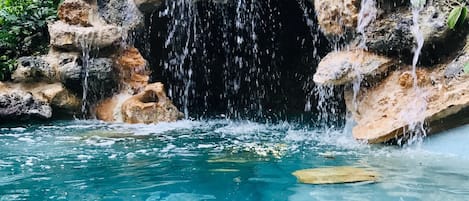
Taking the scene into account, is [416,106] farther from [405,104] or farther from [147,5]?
[147,5]

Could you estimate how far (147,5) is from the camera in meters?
9.41

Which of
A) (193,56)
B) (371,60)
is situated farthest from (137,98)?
(371,60)

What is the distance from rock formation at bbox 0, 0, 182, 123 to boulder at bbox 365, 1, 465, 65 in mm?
3799

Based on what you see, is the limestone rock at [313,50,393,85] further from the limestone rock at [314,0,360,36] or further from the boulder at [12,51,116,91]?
the boulder at [12,51,116,91]

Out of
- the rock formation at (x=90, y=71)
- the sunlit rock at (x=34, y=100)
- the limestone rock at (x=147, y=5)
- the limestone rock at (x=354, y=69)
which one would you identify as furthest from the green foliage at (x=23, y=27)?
the limestone rock at (x=354, y=69)

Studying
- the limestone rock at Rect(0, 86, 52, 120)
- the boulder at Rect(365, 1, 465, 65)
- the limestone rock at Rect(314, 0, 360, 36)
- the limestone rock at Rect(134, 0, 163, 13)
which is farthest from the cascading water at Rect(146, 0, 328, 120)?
the boulder at Rect(365, 1, 465, 65)

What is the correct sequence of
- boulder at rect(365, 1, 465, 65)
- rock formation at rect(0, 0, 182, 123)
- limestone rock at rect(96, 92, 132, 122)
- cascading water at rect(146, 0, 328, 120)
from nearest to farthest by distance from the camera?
boulder at rect(365, 1, 465, 65), rock formation at rect(0, 0, 182, 123), limestone rock at rect(96, 92, 132, 122), cascading water at rect(146, 0, 328, 120)

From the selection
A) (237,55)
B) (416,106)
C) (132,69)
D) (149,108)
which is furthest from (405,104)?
(237,55)

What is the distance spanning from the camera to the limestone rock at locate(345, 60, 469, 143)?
5633 millimetres

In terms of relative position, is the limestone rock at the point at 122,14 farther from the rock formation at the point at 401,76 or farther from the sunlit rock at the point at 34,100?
the rock formation at the point at 401,76

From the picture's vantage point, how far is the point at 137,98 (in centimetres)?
891

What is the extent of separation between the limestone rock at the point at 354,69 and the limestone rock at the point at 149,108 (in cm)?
309

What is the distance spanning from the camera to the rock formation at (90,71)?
8.84 m

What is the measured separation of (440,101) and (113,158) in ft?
11.8
